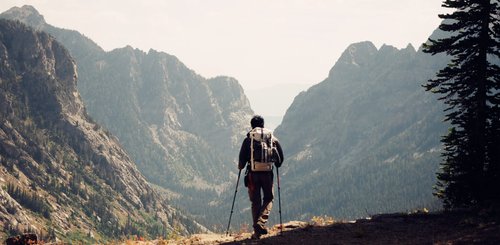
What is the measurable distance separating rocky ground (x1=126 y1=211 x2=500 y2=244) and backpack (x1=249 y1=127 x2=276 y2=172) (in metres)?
2.36

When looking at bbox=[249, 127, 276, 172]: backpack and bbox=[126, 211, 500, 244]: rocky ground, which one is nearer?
bbox=[126, 211, 500, 244]: rocky ground

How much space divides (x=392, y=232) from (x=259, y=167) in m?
4.82

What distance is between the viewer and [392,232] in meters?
15.3

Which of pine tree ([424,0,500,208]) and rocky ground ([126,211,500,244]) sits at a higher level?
pine tree ([424,0,500,208])

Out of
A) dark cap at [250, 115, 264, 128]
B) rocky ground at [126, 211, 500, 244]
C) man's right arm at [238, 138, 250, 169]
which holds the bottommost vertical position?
rocky ground at [126, 211, 500, 244]

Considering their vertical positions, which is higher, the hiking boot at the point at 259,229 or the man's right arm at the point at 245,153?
the man's right arm at the point at 245,153

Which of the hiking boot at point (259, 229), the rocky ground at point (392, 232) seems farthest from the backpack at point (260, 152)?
the rocky ground at point (392, 232)

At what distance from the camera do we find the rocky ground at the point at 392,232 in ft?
44.3

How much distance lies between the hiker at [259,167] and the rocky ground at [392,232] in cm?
87

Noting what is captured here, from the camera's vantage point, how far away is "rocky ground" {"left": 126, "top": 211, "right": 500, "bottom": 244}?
44.3ft

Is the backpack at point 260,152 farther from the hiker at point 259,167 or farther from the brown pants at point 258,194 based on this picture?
the brown pants at point 258,194

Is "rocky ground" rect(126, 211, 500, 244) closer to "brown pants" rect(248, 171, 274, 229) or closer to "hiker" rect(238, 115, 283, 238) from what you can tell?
"brown pants" rect(248, 171, 274, 229)

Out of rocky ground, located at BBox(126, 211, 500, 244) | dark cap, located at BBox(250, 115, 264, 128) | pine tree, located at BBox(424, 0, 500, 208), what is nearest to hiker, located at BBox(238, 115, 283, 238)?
dark cap, located at BBox(250, 115, 264, 128)

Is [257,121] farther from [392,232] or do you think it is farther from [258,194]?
[392,232]
